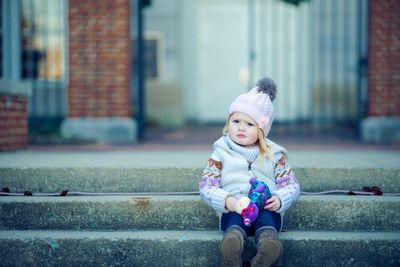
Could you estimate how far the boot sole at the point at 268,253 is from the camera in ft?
7.29

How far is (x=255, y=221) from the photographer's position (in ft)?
8.00

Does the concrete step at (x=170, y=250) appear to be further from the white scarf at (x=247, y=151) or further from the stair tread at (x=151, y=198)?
the white scarf at (x=247, y=151)

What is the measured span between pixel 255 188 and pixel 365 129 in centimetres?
431

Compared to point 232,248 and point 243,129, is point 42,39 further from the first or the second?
point 232,248

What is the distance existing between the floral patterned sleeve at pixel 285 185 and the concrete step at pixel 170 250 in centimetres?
24

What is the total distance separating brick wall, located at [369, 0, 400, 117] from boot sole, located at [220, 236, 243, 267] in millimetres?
4675

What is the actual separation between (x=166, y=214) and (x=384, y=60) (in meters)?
4.69

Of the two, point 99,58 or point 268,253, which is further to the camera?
point 99,58

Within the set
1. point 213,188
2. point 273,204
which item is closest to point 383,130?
point 273,204

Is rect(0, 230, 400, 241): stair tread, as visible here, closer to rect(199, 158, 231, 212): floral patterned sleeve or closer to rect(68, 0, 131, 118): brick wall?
rect(199, 158, 231, 212): floral patterned sleeve

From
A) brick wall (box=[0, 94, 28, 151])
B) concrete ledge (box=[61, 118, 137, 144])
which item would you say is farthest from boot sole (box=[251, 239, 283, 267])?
concrete ledge (box=[61, 118, 137, 144])

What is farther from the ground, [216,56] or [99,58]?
[216,56]

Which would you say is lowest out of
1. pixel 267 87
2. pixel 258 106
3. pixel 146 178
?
pixel 146 178

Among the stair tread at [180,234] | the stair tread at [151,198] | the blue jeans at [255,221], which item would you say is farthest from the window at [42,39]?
the blue jeans at [255,221]
